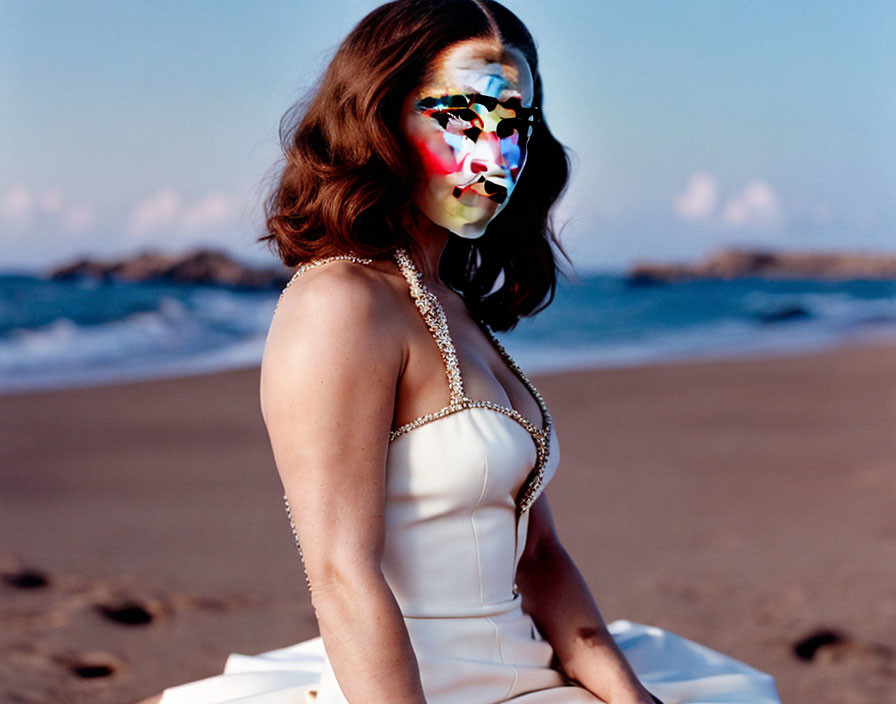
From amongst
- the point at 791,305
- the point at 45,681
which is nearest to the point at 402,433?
the point at 45,681

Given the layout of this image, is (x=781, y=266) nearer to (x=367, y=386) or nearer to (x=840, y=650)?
(x=840, y=650)

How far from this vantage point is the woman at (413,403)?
1.17m

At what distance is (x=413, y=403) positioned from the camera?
4.16 ft

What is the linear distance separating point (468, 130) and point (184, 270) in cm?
1111

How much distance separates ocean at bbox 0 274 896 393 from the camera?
916 cm

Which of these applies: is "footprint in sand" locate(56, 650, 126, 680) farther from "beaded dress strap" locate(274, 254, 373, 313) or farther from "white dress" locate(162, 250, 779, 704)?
"beaded dress strap" locate(274, 254, 373, 313)

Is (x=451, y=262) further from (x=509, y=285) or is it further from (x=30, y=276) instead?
(x=30, y=276)

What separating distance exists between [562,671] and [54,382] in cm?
767

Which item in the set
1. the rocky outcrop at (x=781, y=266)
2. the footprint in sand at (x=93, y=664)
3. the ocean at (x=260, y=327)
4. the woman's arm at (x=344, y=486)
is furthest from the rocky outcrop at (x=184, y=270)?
the woman's arm at (x=344, y=486)

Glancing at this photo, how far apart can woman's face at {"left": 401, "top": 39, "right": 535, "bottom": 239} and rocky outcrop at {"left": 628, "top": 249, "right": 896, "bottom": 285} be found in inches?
607

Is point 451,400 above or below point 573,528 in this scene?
above

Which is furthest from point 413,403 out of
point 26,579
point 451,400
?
point 26,579

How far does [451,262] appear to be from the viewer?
176 centimetres

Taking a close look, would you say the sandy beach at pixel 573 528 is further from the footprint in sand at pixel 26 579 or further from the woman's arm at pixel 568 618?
the woman's arm at pixel 568 618
